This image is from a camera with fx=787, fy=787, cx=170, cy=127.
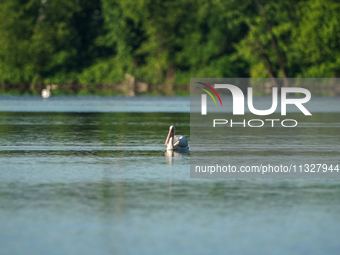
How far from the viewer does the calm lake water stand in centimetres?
862

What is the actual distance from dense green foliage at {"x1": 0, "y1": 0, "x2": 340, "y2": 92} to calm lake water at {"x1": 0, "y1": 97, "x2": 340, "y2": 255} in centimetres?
4753

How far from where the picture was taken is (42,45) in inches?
2953

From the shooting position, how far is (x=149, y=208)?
10.7m

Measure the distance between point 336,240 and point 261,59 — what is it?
5569cm

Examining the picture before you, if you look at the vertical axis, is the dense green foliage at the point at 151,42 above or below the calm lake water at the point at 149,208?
above

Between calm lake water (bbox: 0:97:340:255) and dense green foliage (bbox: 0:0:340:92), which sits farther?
dense green foliage (bbox: 0:0:340:92)

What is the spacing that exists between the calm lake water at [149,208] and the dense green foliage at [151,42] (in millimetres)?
47534

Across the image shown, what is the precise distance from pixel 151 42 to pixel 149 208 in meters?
62.7

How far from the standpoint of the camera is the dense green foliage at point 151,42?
Result: 2549 inches

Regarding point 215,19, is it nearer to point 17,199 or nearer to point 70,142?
point 70,142

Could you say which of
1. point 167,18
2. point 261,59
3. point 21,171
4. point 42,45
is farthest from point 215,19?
point 21,171

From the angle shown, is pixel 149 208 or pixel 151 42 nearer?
pixel 149 208

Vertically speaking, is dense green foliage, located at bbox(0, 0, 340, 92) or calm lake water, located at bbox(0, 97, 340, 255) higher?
dense green foliage, located at bbox(0, 0, 340, 92)

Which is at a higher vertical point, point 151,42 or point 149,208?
point 151,42
